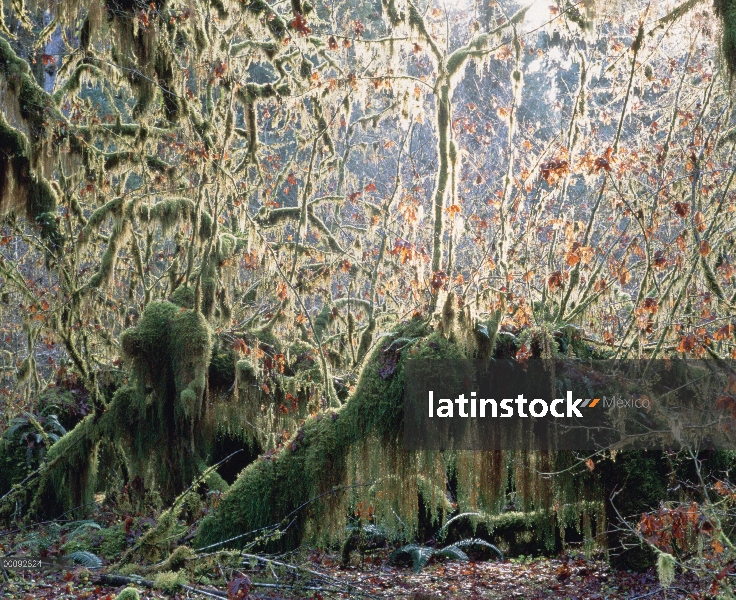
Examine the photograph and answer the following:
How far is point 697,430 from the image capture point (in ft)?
21.1

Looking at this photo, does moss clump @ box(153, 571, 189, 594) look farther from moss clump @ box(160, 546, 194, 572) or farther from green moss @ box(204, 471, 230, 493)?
green moss @ box(204, 471, 230, 493)

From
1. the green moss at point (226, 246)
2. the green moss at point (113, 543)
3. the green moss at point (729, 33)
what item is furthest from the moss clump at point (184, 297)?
the green moss at point (729, 33)

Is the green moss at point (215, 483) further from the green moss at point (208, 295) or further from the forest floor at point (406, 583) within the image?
the green moss at point (208, 295)

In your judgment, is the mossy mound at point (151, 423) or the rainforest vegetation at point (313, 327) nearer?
the rainforest vegetation at point (313, 327)

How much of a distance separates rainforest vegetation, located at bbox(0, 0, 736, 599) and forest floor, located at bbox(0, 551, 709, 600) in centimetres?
6

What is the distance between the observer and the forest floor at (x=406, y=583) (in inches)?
215

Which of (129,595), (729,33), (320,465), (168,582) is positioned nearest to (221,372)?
(320,465)

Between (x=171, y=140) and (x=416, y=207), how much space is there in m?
3.50

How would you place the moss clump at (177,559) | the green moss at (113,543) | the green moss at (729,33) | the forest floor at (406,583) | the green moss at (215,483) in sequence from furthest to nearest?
the green moss at (215,483)
the green moss at (113,543)
the moss clump at (177,559)
the forest floor at (406,583)
the green moss at (729,33)

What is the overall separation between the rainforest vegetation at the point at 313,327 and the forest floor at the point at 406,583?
0.06m

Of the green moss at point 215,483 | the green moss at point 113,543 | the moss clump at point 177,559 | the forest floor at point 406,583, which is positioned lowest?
the forest floor at point 406,583

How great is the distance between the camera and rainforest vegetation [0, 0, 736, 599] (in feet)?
21.6

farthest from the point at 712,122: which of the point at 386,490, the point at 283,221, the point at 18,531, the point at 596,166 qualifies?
the point at 18,531

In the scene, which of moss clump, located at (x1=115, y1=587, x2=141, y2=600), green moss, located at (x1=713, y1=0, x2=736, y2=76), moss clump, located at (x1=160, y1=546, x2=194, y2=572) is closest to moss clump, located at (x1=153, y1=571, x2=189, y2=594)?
moss clump, located at (x1=160, y1=546, x2=194, y2=572)
